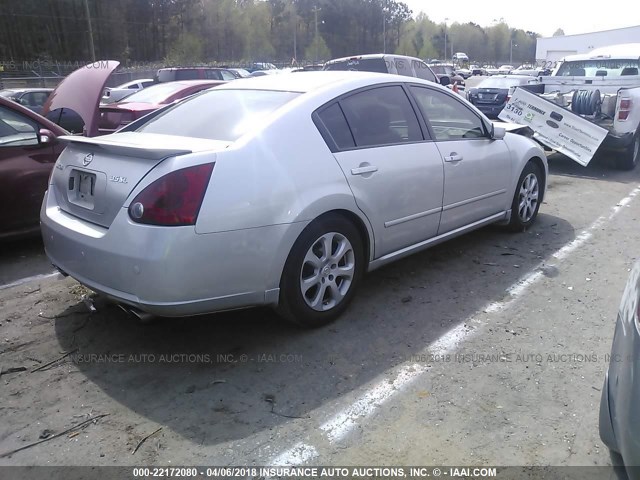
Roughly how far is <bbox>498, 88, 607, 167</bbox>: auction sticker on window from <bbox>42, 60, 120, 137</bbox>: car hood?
253 inches

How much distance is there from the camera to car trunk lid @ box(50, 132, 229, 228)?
3.03 meters

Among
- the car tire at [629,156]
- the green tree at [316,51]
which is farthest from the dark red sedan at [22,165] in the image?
the green tree at [316,51]

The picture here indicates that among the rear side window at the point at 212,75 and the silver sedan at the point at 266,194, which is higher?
the rear side window at the point at 212,75

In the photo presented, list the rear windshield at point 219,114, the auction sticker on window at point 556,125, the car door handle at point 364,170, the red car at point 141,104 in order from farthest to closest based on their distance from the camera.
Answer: the auction sticker on window at point 556,125 < the red car at point 141,104 < the car door handle at point 364,170 < the rear windshield at point 219,114

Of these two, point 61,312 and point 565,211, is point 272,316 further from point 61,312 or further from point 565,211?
point 565,211

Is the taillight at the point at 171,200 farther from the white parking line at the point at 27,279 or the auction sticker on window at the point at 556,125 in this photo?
the auction sticker on window at the point at 556,125

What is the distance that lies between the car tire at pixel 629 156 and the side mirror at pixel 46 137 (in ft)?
27.4

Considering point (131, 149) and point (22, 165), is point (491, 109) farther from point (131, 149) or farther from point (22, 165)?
point (131, 149)

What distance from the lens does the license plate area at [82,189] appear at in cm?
324

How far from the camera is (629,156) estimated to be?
9078 mm

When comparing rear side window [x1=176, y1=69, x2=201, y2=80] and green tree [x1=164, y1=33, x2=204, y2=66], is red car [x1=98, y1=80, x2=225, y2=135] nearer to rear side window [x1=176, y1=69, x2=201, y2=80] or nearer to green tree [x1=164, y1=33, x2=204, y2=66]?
rear side window [x1=176, y1=69, x2=201, y2=80]

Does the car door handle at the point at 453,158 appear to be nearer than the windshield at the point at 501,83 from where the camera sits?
Yes

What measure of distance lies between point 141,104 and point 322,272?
5.09 meters

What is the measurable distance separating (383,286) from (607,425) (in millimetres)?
2367
